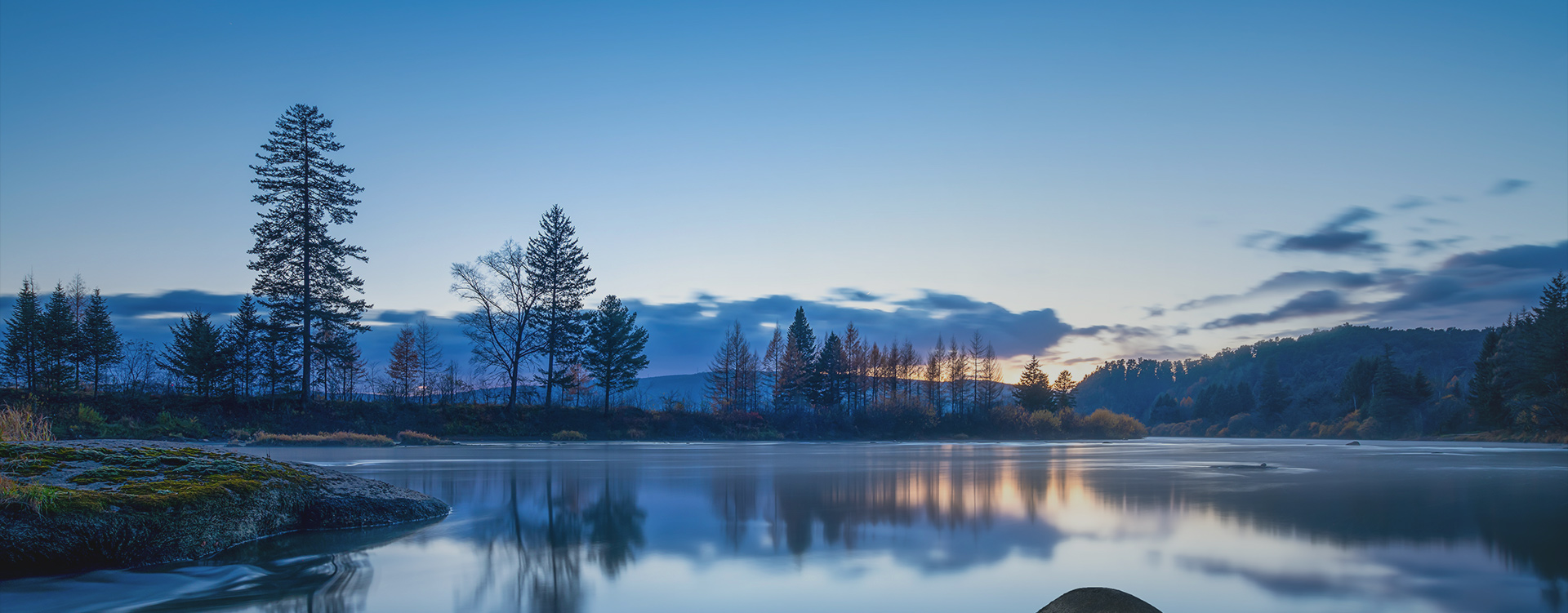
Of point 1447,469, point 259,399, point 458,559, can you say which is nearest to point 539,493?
point 458,559

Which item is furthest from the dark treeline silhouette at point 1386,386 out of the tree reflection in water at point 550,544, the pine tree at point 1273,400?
the tree reflection in water at point 550,544

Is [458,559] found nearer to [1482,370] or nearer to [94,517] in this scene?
[94,517]

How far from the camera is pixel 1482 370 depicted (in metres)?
69.2

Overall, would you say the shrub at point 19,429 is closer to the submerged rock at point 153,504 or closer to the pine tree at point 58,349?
the submerged rock at point 153,504

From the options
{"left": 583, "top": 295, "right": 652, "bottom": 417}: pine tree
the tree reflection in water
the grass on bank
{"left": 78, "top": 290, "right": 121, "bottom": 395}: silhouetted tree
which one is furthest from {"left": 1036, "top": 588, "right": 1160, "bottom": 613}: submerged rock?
{"left": 78, "top": 290, "right": 121, "bottom": 395}: silhouetted tree

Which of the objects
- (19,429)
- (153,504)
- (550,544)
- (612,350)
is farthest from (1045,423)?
(153,504)

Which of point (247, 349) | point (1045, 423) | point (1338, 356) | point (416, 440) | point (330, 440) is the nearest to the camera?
point (330, 440)

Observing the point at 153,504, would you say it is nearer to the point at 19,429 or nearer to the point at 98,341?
the point at 19,429

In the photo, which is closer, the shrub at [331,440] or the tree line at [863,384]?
the shrub at [331,440]

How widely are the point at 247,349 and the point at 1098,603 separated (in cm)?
4756

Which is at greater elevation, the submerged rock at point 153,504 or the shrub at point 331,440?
the submerged rock at point 153,504

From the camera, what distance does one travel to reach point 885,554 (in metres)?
7.26

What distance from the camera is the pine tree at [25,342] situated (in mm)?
47156

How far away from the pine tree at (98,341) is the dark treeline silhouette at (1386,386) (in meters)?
94.3
